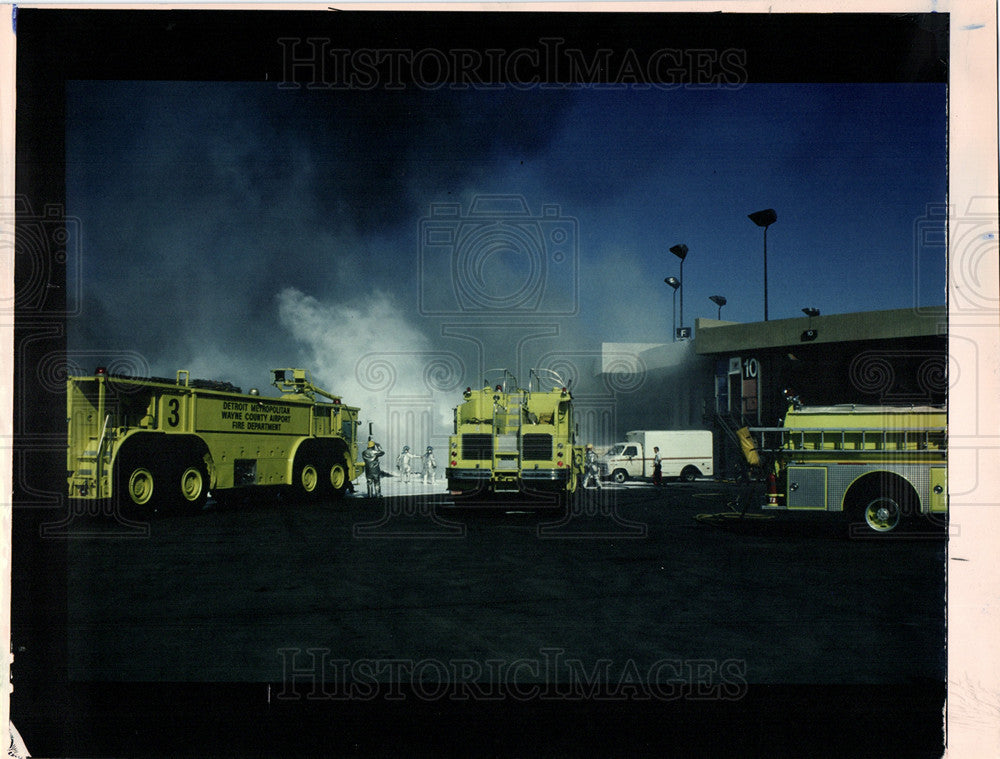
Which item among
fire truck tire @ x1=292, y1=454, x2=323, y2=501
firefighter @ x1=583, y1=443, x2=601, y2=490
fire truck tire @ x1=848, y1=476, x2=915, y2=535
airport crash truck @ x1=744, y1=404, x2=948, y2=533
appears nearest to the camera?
airport crash truck @ x1=744, y1=404, x2=948, y2=533

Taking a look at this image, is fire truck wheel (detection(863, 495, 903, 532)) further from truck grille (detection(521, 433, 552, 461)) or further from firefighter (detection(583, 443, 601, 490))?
firefighter (detection(583, 443, 601, 490))

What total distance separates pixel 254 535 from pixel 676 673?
8815 millimetres

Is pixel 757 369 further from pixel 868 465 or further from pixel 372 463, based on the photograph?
pixel 868 465

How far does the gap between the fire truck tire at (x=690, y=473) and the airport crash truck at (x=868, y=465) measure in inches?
811

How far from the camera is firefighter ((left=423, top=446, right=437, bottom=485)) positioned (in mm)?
24000

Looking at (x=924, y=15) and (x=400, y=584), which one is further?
(x=400, y=584)

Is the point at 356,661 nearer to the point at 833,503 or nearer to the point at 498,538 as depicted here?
the point at 498,538

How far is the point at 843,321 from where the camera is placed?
31.6 meters

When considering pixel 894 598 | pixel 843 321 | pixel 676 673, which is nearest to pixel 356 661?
pixel 676 673

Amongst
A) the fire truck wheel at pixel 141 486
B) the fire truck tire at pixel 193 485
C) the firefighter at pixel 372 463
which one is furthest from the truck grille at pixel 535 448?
the fire truck wheel at pixel 141 486

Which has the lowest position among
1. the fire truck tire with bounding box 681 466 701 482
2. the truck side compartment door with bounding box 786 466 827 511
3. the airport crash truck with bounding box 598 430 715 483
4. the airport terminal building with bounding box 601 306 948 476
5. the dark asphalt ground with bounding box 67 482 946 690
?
the fire truck tire with bounding box 681 466 701 482

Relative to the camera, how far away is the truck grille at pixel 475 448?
55.7 ft

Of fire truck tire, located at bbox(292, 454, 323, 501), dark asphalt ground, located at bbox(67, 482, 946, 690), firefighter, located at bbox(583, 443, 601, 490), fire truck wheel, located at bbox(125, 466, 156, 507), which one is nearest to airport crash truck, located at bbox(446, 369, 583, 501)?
dark asphalt ground, located at bbox(67, 482, 946, 690)

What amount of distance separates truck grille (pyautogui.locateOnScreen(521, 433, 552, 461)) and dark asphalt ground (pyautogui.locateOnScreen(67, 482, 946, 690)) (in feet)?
11.5
